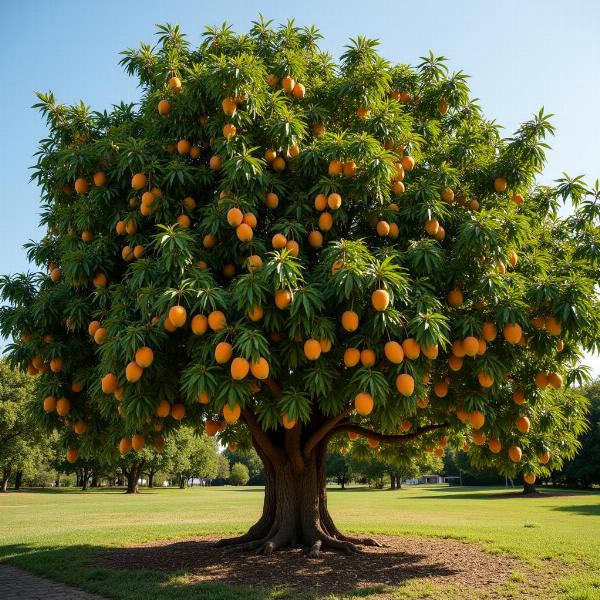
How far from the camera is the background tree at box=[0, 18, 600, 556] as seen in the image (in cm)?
631

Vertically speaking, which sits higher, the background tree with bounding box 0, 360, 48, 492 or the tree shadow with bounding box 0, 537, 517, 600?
the background tree with bounding box 0, 360, 48, 492

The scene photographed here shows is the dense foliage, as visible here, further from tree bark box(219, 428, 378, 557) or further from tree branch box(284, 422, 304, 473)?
tree bark box(219, 428, 378, 557)

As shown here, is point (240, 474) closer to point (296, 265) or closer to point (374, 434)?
point (374, 434)

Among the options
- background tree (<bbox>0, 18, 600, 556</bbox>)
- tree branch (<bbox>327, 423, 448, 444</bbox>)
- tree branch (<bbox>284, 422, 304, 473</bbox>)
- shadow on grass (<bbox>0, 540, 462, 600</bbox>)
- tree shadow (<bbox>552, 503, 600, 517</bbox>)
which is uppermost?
background tree (<bbox>0, 18, 600, 556</bbox>)

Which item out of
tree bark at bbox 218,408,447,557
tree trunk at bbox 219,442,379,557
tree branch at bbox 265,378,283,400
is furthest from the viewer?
tree trunk at bbox 219,442,379,557

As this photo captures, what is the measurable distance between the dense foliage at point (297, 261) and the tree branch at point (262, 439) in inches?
5.1

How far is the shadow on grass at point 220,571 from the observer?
7.66m

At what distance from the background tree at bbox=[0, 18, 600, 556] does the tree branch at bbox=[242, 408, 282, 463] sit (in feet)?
0.15

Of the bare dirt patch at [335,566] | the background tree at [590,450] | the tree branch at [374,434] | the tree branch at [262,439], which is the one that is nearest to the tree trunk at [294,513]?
the tree branch at [262,439]

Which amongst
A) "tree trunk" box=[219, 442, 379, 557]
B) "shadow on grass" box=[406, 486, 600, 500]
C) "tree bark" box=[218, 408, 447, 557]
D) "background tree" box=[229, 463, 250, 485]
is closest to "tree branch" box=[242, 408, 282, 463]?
"tree bark" box=[218, 408, 447, 557]

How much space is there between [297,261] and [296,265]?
108 centimetres

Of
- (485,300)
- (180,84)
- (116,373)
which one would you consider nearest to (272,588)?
(116,373)

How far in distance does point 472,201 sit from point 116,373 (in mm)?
6196

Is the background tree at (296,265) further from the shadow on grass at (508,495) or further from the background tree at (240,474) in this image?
the background tree at (240,474)
